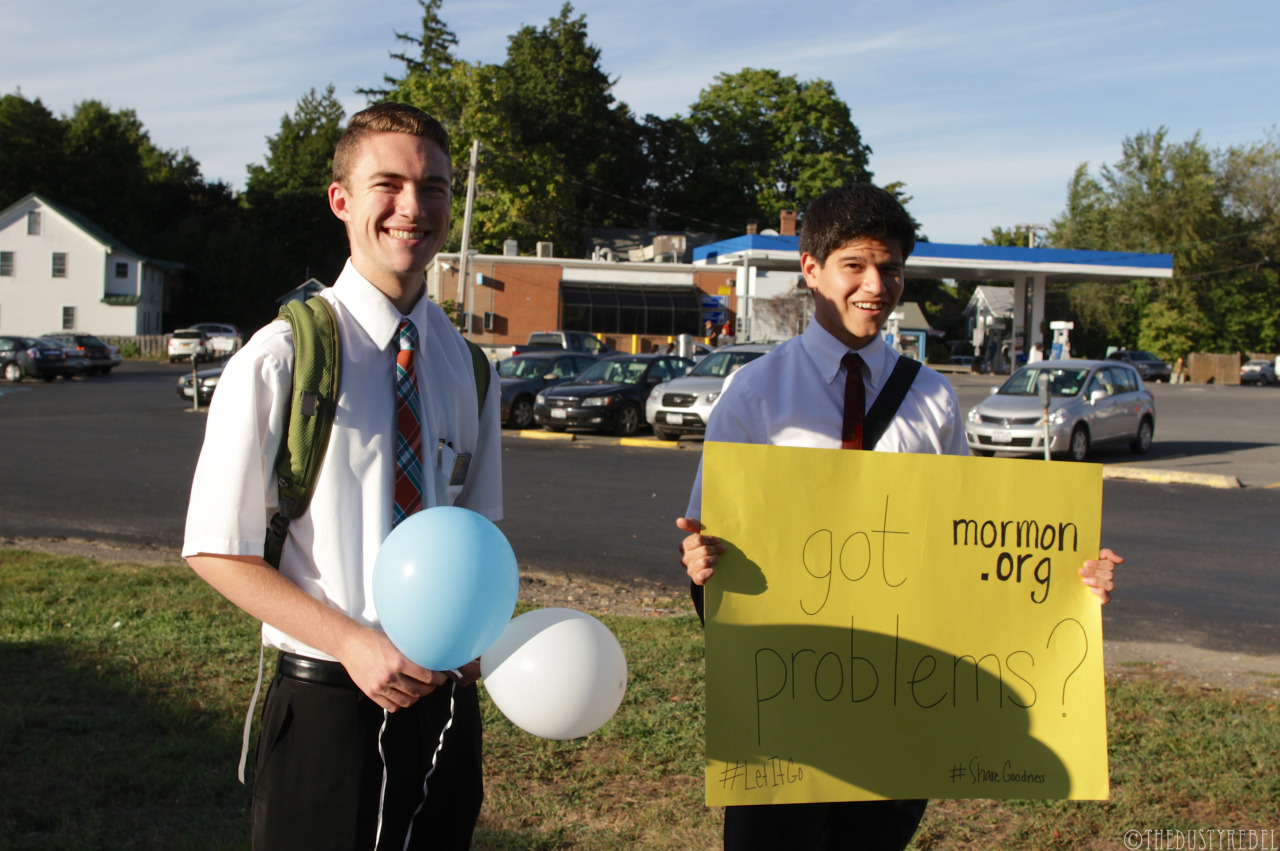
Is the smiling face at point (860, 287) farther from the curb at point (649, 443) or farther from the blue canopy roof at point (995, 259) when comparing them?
the blue canopy roof at point (995, 259)

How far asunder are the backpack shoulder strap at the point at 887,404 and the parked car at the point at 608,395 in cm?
1730

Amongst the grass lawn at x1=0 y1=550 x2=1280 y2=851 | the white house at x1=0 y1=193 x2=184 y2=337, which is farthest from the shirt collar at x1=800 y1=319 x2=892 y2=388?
the white house at x1=0 y1=193 x2=184 y2=337

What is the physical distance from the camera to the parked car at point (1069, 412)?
16.8m

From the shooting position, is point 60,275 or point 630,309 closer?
point 630,309

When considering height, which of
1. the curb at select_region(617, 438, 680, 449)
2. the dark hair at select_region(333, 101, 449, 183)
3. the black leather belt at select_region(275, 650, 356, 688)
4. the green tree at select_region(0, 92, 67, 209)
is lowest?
the curb at select_region(617, 438, 680, 449)

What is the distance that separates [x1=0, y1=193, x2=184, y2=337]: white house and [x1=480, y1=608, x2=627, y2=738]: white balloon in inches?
2471

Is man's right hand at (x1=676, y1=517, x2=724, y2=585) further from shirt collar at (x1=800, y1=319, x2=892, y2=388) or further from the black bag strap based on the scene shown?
shirt collar at (x1=800, y1=319, x2=892, y2=388)

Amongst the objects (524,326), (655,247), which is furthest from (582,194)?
(524,326)

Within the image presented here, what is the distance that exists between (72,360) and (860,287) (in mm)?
40439

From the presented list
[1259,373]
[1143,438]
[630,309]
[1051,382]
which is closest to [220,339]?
[630,309]

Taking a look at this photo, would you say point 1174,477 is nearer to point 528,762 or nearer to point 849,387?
point 528,762

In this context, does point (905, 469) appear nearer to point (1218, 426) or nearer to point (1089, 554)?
point (1089, 554)

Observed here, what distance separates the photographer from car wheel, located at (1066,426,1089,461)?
16906 millimetres

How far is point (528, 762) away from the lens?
14.1 ft
